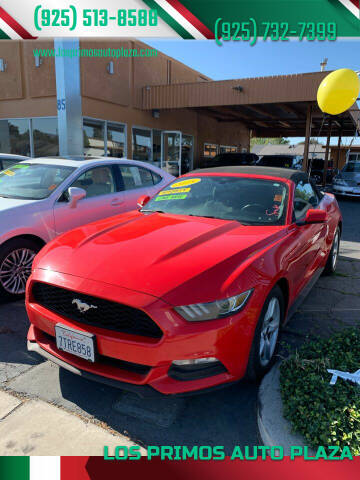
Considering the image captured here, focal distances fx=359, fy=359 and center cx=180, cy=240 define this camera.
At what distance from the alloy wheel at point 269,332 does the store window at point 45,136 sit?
1169 cm

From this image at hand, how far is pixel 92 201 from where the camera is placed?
485 cm

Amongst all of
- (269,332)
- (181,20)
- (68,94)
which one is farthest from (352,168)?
(269,332)

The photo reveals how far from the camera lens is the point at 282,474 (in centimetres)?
190

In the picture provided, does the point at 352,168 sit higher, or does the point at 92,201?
the point at 92,201

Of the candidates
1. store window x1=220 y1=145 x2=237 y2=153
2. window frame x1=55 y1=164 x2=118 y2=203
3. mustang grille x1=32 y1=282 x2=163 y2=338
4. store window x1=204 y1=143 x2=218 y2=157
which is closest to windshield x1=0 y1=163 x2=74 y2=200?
window frame x1=55 y1=164 x2=118 y2=203

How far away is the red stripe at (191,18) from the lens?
258 inches

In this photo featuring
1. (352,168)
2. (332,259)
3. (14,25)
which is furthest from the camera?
(352,168)

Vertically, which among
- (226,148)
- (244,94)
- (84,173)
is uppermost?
(244,94)

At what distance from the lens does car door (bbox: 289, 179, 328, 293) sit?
3.15m

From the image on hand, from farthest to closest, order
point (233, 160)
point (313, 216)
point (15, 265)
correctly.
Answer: point (233, 160), point (15, 265), point (313, 216)

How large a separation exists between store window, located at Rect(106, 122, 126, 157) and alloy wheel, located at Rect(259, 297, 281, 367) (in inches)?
463

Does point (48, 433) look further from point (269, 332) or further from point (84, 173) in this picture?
point (84, 173)

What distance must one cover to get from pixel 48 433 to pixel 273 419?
1381mm

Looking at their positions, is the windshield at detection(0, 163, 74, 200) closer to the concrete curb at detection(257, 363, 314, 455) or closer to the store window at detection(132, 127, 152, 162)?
the concrete curb at detection(257, 363, 314, 455)
